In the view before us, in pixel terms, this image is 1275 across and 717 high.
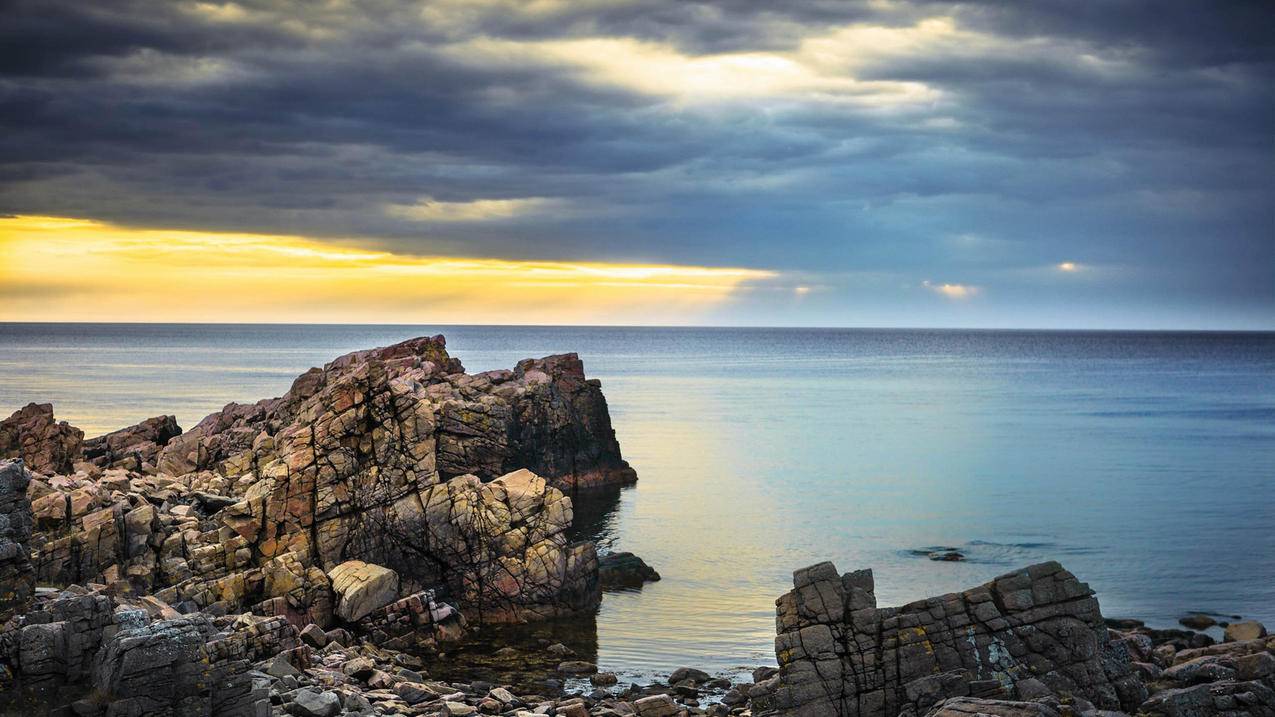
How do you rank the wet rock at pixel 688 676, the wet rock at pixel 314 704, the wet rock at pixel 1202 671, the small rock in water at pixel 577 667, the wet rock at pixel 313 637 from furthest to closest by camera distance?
the small rock in water at pixel 577 667 < the wet rock at pixel 688 676 < the wet rock at pixel 313 637 < the wet rock at pixel 1202 671 < the wet rock at pixel 314 704

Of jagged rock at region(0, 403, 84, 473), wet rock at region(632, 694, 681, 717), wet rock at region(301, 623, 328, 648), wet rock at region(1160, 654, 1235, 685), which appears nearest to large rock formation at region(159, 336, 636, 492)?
jagged rock at region(0, 403, 84, 473)

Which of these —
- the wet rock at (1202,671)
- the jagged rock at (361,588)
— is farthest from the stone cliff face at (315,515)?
the wet rock at (1202,671)

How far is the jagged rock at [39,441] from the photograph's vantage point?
57.3 meters

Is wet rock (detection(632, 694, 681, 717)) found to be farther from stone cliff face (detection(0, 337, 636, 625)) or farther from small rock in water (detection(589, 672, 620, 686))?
stone cliff face (detection(0, 337, 636, 625))

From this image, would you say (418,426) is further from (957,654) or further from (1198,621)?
(1198,621)

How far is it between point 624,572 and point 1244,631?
990 inches

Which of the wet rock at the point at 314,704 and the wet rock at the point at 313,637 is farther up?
the wet rock at the point at 314,704

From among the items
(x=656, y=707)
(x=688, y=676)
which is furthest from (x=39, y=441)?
(x=656, y=707)

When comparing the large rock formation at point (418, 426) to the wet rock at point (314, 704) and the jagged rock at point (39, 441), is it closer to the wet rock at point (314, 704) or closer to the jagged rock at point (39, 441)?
the jagged rock at point (39, 441)

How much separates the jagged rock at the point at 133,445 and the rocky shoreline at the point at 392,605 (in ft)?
0.68

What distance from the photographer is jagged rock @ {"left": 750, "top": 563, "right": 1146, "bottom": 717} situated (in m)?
27.2

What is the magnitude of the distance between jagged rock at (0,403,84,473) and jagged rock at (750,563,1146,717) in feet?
141

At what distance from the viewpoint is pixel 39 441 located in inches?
2288

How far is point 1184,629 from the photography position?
44031 mm
